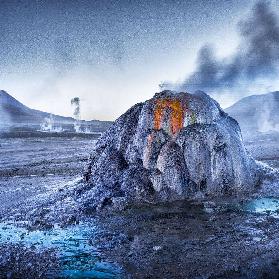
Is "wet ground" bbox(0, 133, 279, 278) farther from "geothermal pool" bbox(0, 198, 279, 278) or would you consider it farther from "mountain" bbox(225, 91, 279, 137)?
"mountain" bbox(225, 91, 279, 137)

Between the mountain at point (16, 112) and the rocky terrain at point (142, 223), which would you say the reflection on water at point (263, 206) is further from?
the mountain at point (16, 112)

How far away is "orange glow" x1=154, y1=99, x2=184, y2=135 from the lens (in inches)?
520

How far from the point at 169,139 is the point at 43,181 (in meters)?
6.01

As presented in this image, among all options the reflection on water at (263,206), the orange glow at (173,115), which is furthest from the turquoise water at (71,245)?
the orange glow at (173,115)

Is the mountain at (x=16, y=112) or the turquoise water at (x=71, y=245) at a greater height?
the mountain at (x=16, y=112)

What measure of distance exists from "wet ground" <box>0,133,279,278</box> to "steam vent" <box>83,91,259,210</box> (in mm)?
962

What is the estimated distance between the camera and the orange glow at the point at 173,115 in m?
13.2

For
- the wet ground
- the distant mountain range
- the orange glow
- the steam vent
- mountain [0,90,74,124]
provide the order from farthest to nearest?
mountain [0,90,74,124] → the distant mountain range → the orange glow → the steam vent → the wet ground

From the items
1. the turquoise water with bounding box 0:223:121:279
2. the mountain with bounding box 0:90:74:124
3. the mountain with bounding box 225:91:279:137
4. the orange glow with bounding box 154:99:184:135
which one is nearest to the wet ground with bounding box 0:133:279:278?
the turquoise water with bounding box 0:223:121:279

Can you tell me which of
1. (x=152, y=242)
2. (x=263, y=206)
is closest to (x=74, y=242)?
(x=152, y=242)

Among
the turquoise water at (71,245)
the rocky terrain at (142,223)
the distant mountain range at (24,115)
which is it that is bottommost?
the turquoise water at (71,245)

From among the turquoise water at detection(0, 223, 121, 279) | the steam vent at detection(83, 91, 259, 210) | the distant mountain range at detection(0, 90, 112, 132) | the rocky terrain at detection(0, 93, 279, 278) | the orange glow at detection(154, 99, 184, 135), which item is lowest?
the turquoise water at detection(0, 223, 121, 279)

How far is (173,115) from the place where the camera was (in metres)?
13.3

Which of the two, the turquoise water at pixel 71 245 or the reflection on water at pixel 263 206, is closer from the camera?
the turquoise water at pixel 71 245
